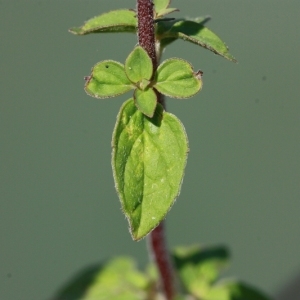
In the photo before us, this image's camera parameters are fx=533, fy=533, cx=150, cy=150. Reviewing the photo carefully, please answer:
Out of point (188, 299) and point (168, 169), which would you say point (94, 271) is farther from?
point (168, 169)

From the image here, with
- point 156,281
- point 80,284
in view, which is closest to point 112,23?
point 156,281

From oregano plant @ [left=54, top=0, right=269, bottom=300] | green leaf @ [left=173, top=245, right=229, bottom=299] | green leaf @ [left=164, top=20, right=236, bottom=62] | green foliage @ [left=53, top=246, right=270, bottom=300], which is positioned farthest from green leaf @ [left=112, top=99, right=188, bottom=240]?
green leaf @ [left=173, top=245, right=229, bottom=299]

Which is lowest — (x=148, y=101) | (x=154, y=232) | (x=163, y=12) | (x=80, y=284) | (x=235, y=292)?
(x=235, y=292)

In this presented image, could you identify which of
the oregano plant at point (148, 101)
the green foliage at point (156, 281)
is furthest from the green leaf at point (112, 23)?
the green foliage at point (156, 281)

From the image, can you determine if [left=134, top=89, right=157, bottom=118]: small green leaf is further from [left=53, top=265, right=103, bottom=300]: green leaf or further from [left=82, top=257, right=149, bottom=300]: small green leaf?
[left=53, top=265, right=103, bottom=300]: green leaf

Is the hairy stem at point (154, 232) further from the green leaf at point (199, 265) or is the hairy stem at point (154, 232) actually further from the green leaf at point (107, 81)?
the green leaf at point (199, 265)

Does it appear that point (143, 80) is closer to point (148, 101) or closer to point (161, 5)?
point (148, 101)
